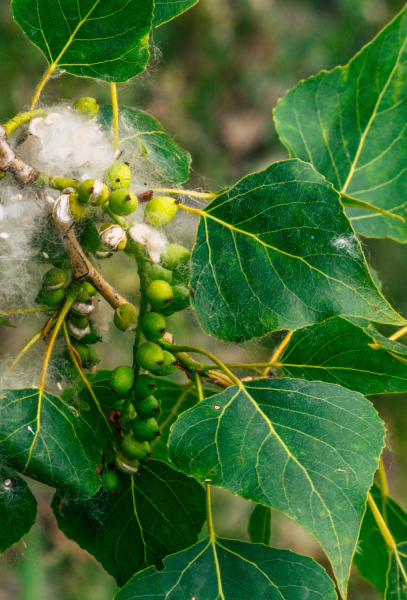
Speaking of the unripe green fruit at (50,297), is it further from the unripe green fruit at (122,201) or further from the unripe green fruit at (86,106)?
the unripe green fruit at (86,106)

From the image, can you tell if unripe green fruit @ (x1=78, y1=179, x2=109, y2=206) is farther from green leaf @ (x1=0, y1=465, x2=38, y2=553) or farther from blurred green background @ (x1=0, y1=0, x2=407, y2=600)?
blurred green background @ (x1=0, y1=0, x2=407, y2=600)

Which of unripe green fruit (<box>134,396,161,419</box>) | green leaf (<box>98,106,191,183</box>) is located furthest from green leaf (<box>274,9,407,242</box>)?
unripe green fruit (<box>134,396,161,419</box>)

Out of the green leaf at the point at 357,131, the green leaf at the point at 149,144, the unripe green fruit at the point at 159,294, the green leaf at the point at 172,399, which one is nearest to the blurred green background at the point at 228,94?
the green leaf at the point at 172,399

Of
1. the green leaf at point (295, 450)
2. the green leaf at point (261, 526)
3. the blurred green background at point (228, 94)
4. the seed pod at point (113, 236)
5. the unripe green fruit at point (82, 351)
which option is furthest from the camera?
the blurred green background at point (228, 94)

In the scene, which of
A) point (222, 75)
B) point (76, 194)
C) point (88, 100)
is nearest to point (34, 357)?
point (76, 194)

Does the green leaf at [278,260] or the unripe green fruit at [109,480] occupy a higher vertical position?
the green leaf at [278,260]

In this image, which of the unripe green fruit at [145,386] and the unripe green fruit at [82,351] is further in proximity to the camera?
the unripe green fruit at [82,351]
